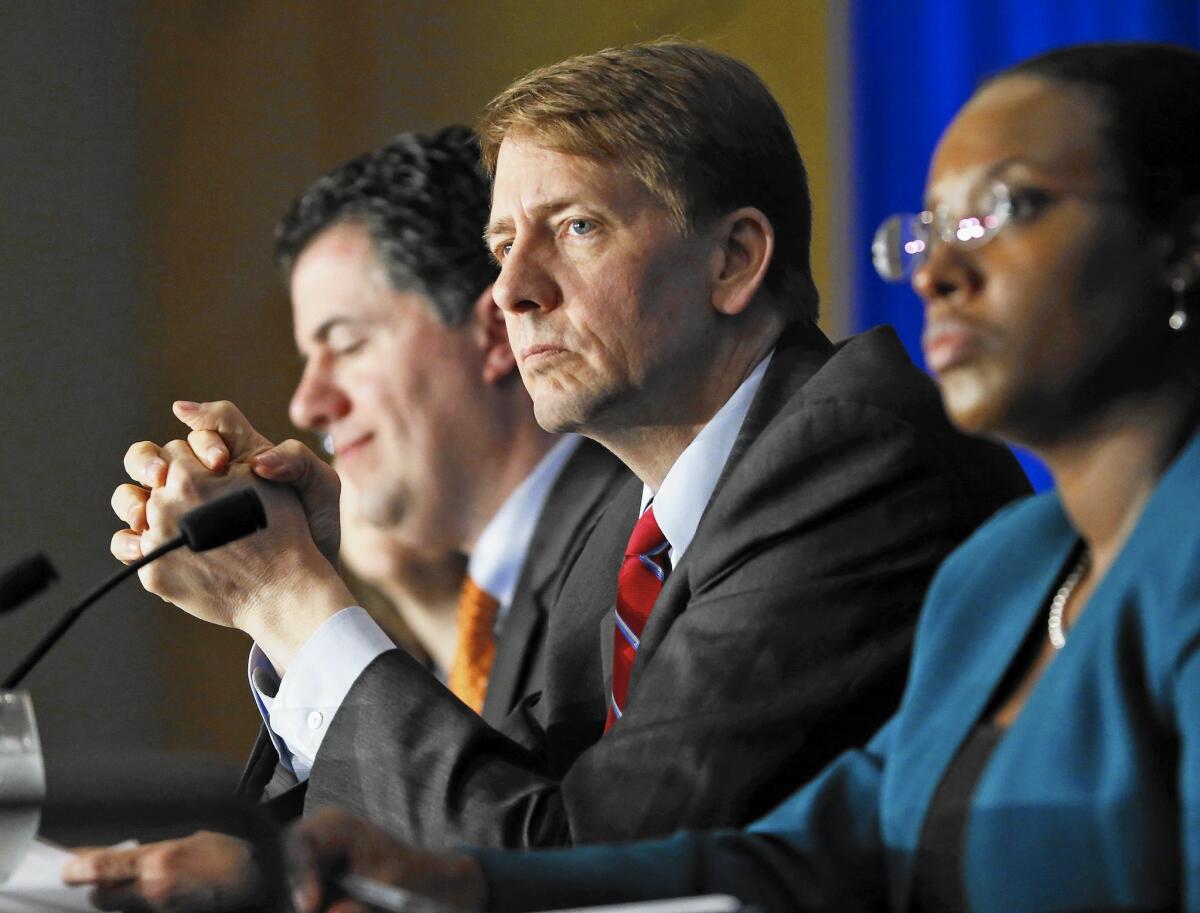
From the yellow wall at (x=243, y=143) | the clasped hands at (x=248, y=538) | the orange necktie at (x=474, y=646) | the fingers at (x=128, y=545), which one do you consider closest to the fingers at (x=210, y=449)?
the clasped hands at (x=248, y=538)

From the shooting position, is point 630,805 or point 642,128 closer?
point 630,805

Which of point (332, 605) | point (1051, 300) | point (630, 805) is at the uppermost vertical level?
point (1051, 300)

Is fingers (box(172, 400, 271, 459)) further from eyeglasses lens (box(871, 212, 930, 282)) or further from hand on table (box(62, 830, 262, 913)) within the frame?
eyeglasses lens (box(871, 212, 930, 282))

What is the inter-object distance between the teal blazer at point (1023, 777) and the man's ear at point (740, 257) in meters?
0.62

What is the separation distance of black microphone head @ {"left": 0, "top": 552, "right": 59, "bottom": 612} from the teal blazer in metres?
0.60

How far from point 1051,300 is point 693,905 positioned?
38cm

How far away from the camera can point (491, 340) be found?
2.90m

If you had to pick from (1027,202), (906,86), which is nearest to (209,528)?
(1027,202)

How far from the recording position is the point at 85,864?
1.13 m

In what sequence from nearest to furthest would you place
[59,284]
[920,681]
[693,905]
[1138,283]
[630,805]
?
[693,905] < [1138,283] < [920,681] < [630,805] < [59,284]

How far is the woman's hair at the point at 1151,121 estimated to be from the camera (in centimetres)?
93

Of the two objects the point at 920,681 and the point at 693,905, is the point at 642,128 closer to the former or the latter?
the point at 920,681

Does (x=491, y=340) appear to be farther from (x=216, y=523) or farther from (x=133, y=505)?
(x=216, y=523)

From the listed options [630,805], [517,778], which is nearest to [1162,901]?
[630,805]
